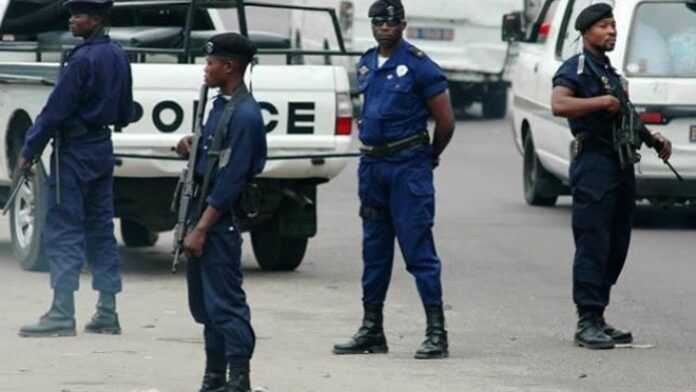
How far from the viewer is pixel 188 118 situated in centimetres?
1334

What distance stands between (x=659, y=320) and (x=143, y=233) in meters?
4.70

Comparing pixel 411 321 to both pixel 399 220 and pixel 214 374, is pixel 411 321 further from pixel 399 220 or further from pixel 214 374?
pixel 214 374

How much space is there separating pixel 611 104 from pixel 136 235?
18.0ft

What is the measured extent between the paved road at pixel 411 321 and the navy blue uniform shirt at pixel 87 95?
3.50ft

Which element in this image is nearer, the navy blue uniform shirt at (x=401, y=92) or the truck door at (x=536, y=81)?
the navy blue uniform shirt at (x=401, y=92)

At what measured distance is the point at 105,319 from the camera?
11.3 metres

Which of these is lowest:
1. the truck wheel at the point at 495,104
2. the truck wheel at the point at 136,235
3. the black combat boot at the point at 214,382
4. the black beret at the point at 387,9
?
the truck wheel at the point at 495,104

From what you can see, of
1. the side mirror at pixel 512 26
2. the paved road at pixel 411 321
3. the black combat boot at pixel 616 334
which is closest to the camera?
the paved road at pixel 411 321

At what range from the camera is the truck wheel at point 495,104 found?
29469mm

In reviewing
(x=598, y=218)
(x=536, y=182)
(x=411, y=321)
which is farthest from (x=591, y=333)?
(x=536, y=182)

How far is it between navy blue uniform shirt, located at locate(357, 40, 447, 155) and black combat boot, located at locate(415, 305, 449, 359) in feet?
2.85

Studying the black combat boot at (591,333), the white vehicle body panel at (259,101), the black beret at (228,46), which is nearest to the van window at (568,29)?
the white vehicle body panel at (259,101)

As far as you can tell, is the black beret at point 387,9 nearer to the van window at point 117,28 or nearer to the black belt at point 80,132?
the black belt at point 80,132

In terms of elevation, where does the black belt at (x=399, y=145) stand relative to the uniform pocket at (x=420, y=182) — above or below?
above
